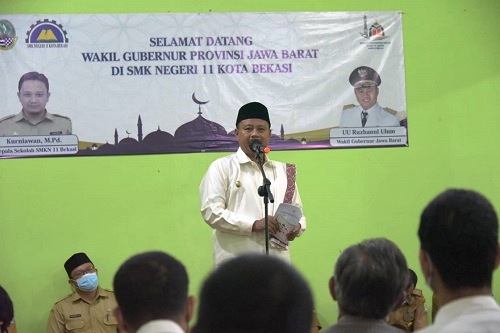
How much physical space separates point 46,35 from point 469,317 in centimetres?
442

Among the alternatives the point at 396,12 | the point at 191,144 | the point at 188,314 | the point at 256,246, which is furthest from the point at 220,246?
the point at 396,12

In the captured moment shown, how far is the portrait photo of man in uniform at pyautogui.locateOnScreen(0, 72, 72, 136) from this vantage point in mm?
5254

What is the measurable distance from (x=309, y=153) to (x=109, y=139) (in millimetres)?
1516

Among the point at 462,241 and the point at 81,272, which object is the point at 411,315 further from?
the point at 462,241

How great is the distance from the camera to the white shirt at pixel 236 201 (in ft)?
12.8

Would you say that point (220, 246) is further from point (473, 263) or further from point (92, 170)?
point (473, 263)

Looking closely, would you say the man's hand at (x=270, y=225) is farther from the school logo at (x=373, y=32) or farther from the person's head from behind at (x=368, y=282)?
the school logo at (x=373, y=32)

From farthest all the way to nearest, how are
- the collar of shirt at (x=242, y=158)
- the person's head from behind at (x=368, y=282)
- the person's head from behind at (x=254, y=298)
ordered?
1. the collar of shirt at (x=242, y=158)
2. the person's head from behind at (x=368, y=282)
3. the person's head from behind at (x=254, y=298)

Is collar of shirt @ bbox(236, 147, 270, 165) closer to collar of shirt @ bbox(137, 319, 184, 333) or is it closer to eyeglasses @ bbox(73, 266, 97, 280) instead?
eyeglasses @ bbox(73, 266, 97, 280)

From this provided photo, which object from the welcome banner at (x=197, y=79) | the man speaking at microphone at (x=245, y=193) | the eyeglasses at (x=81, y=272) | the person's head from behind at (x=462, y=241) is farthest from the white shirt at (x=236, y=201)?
the person's head from behind at (x=462, y=241)

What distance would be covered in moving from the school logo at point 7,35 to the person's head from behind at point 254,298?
176 inches

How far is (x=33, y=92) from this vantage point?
17.3 feet

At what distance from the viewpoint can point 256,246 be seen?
3920mm

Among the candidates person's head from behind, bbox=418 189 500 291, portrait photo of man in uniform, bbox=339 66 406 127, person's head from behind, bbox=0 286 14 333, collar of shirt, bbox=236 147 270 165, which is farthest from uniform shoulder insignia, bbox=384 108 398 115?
person's head from behind, bbox=418 189 500 291
